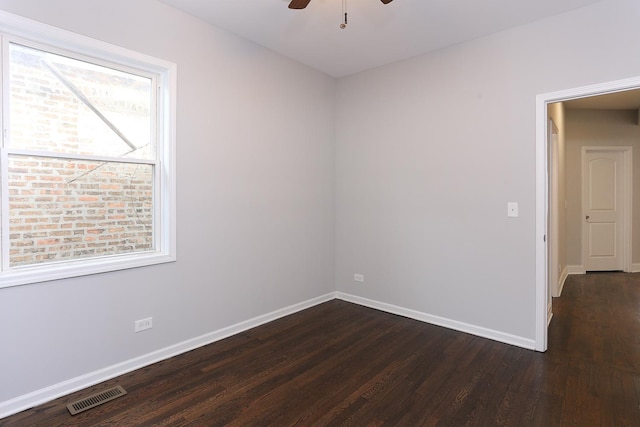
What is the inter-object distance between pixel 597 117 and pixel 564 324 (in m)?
4.35

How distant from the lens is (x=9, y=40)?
7.07 ft

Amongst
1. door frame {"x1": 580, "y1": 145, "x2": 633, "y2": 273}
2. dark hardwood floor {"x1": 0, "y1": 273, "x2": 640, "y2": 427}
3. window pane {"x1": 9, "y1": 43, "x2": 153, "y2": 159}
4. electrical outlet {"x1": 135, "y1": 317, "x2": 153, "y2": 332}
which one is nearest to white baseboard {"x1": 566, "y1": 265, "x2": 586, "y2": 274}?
door frame {"x1": 580, "y1": 145, "x2": 633, "y2": 273}

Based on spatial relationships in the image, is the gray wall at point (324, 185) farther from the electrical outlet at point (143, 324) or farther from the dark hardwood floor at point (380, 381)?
the dark hardwood floor at point (380, 381)

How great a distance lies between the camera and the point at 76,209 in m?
2.46

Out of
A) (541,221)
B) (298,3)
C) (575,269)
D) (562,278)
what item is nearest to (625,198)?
(575,269)

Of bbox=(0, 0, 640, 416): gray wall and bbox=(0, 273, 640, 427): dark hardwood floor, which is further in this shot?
bbox=(0, 0, 640, 416): gray wall

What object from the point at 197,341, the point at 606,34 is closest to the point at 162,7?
the point at 197,341

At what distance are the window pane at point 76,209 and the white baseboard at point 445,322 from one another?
8.20ft

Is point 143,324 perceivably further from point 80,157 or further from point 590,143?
point 590,143

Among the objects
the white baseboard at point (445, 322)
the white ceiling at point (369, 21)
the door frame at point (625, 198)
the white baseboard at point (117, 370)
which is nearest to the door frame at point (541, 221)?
the white baseboard at point (445, 322)

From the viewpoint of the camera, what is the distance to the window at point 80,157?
220cm

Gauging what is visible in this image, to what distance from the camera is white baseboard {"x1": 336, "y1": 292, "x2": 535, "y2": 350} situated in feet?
10.2

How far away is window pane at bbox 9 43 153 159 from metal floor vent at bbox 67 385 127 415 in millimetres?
1686

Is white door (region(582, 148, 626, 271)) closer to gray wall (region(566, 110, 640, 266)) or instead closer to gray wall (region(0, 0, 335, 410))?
gray wall (region(566, 110, 640, 266))
